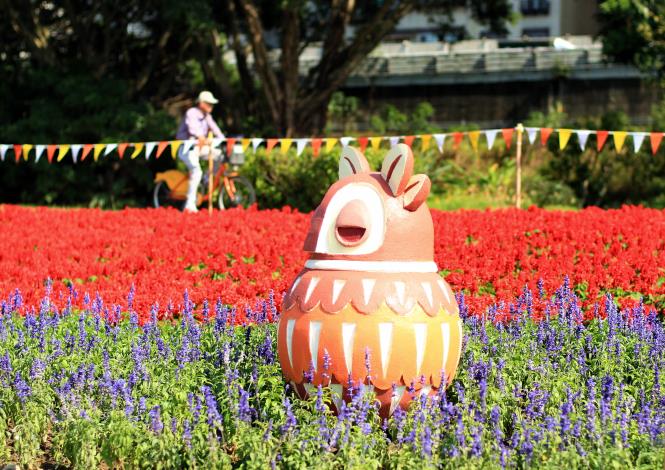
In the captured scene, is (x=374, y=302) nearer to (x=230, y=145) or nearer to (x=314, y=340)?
(x=314, y=340)

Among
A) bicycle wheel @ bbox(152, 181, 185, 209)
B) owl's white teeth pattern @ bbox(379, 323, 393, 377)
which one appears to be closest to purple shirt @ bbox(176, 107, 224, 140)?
bicycle wheel @ bbox(152, 181, 185, 209)

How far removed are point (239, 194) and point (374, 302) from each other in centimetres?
1170

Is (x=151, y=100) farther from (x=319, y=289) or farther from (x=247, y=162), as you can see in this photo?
(x=319, y=289)

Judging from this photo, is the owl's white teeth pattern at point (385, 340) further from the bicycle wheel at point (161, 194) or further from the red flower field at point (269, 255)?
the bicycle wheel at point (161, 194)

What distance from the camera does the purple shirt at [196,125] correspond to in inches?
617

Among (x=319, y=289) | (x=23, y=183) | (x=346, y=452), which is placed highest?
(x=319, y=289)

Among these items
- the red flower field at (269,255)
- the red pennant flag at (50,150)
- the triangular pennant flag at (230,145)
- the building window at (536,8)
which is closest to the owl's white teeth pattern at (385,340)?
the red flower field at (269,255)

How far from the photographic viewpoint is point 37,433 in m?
5.98

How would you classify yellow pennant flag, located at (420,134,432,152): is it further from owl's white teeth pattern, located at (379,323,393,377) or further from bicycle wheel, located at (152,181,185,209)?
owl's white teeth pattern, located at (379,323,393,377)

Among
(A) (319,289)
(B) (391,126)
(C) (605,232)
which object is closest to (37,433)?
(A) (319,289)

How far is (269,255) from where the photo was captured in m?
11.4

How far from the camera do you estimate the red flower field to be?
987 cm

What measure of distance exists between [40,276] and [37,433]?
16.3ft

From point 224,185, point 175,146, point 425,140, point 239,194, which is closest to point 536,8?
point 239,194
